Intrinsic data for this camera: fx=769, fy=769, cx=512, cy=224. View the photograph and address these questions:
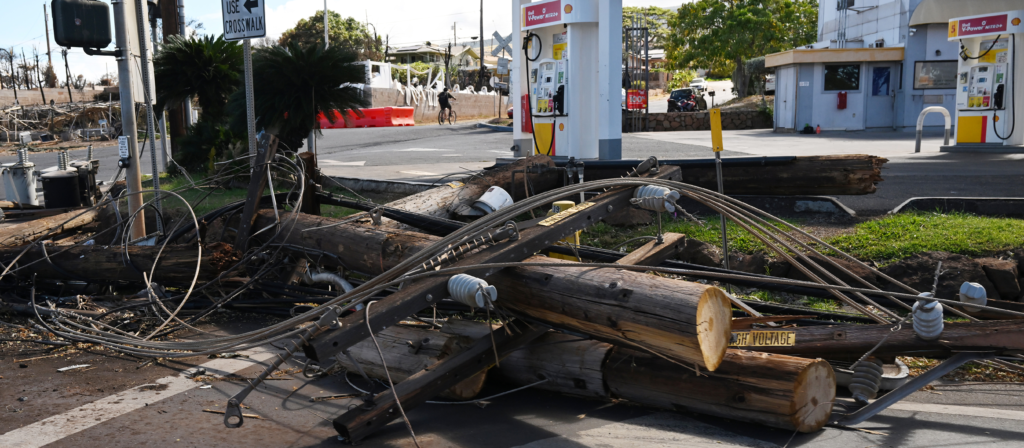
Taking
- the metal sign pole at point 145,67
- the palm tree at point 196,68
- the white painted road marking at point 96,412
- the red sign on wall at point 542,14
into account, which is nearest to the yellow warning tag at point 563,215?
the white painted road marking at point 96,412

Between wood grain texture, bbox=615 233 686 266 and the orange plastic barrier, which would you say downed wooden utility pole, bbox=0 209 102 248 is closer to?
wood grain texture, bbox=615 233 686 266

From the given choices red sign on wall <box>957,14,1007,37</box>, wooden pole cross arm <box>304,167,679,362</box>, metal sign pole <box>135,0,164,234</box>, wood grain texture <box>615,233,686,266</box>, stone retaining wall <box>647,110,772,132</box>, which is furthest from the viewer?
stone retaining wall <box>647,110,772,132</box>

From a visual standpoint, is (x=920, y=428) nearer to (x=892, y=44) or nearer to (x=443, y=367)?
(x=443, y=367)

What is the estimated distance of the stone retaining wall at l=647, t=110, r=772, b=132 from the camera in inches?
1130

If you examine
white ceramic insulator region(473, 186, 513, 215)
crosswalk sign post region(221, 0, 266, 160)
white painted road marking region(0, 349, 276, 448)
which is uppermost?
crosswalk sign post region(221, 0, 266, 160)

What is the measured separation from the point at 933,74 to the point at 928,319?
79.0 ft

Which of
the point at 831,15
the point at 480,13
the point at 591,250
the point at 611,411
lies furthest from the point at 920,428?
the point at 480,13

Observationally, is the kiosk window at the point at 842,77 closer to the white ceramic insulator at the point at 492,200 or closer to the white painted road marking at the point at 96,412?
the white ceramic insulator at the point at 492,200

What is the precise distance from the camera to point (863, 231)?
23.5ft

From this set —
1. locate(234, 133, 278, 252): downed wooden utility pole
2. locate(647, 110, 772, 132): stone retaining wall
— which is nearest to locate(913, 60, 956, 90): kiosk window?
locate(647, 110, 772, 132): stone retaining wall

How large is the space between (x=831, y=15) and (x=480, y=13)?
108 ft

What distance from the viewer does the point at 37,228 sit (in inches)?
329

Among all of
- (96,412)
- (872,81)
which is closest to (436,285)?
(96,412)

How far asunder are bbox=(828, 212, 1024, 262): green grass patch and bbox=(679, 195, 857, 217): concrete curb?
66 centimetres
